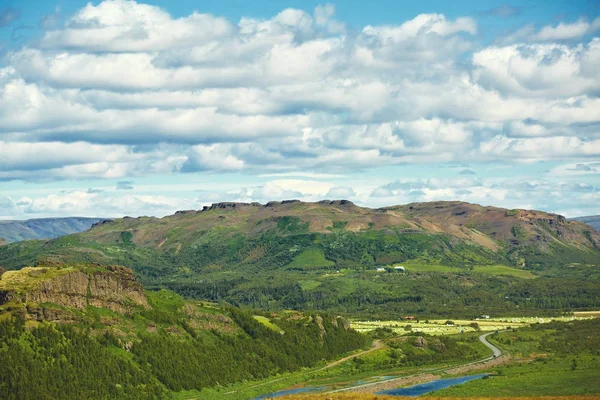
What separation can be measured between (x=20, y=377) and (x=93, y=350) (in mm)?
24576

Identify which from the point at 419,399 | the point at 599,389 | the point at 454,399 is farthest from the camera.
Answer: the point at 599,389

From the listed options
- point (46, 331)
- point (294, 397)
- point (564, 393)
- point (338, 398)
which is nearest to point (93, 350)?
point (46, 331)

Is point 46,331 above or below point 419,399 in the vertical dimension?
above

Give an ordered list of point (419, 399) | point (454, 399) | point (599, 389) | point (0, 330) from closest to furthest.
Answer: point (454, 399) → point (419, 399) → point (0, 330) → point (599, 389)

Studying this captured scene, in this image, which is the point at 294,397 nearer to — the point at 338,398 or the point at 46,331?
the point at 338,398

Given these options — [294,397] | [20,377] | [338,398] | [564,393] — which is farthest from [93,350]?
[564,393]

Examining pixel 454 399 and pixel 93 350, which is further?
pixel 93 350

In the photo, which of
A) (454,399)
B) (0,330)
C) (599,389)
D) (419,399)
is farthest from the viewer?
(599,389)

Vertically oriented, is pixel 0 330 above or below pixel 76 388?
above

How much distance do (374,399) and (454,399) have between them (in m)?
18.7

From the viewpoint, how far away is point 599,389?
197 m

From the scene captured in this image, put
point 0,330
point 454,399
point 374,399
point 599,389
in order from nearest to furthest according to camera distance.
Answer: point 374,399
point 454,399
point 0,330
point 599,389

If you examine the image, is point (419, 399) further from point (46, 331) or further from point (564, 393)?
point (46, 331)

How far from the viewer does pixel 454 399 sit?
141 metres
